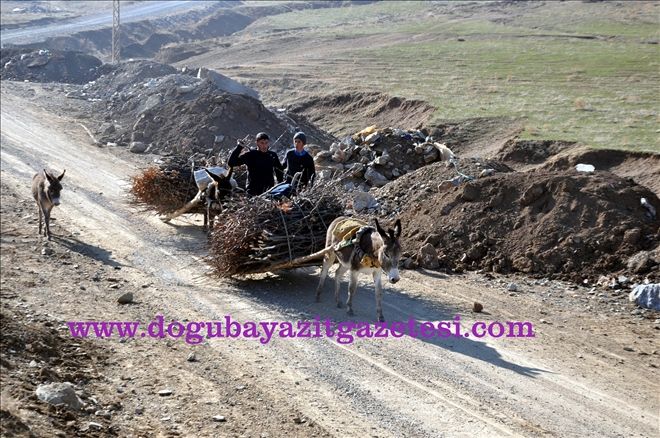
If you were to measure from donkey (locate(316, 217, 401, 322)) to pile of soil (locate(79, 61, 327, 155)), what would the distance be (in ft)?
39.0

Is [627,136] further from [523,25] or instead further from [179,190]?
[523,25]

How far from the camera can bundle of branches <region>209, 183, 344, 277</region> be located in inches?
500

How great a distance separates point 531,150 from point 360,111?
11932 mm

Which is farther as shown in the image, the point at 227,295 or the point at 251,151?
the point at 251,151

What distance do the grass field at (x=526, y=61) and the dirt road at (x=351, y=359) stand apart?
12678 mm

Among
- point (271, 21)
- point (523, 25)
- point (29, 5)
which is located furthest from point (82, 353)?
point (29, 5)

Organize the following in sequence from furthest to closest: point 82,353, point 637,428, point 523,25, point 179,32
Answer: point 179,32
point 523,25
point 82,353
point 637,428

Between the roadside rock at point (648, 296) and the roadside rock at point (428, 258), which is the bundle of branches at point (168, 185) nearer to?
the roadside rock at point (428, 258)

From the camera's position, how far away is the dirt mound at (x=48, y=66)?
44.4 meters

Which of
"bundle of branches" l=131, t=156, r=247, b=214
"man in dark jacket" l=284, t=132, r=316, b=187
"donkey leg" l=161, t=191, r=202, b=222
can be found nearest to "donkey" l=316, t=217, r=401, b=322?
"man in dark jacket" l=284, t=132, r=316, b=187

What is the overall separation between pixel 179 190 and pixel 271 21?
7387 cm

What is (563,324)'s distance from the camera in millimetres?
12484

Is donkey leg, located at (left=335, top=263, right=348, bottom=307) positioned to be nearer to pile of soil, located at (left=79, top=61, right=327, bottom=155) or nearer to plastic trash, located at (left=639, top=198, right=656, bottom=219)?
plastic trash, located at (left=639, top=198, right=656, bottom=219)

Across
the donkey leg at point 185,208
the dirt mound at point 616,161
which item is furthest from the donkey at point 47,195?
the dirt mound at point 616,161
